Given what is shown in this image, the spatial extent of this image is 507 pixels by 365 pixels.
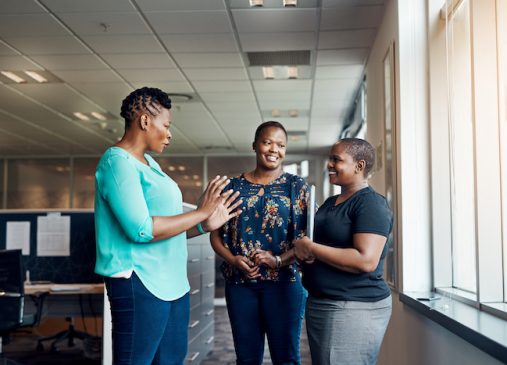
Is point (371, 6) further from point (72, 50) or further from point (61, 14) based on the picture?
point (72, 50)

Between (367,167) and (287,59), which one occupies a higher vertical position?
→ (287,59)

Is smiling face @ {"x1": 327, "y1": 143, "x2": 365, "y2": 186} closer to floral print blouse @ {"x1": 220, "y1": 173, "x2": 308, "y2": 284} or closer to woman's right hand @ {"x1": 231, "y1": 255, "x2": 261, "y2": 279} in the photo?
floral print blouse @ {"x1": 220, "y1": 173, "x2": 308, "y2": 284}

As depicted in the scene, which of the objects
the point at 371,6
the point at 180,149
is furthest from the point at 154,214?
the point at 180,149

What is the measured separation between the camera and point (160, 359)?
1.81 m

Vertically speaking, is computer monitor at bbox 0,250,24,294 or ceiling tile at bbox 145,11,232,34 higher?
ceiling tile at bbox 145,11,232,34

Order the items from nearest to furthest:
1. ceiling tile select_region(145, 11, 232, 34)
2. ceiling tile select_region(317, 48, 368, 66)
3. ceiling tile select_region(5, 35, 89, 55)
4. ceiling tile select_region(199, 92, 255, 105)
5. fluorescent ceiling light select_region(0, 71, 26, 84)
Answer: ceiling tile select_region(145, 11, 232, 34)
ceiling tile select_region(5, 35, 89, 55)
ceiling tile select_region(317, 48, 368, 66)
fluorescent ceiling light select_region(0, 71, 26, 84)
ceiling tile select_region(199, 92, 255, 105)

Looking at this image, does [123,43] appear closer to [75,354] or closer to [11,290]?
[11,290]

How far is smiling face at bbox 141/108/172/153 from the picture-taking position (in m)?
1.83

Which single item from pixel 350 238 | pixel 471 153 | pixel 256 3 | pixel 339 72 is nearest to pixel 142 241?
pixel 350 238

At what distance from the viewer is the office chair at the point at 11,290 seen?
4.04m

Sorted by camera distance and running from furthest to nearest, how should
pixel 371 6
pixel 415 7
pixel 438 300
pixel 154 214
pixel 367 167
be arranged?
pixel 371 6
pixel 415 7
pixel 438 300
pixel 367 167
pixel 154 214

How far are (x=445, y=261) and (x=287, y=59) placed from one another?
2737 mm

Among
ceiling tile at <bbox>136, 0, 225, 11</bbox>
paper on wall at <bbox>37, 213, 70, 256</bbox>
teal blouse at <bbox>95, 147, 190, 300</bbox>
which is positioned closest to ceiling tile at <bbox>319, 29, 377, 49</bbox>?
ceiling tile at <bbox>136, 0, 225, 11</bbox>

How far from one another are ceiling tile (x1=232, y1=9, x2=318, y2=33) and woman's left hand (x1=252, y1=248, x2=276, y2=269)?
Result: 2.45 metres
